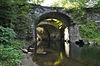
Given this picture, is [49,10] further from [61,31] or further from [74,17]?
[61,31]

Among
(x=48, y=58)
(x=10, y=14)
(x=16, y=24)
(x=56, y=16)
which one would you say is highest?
(x=56, y=16)

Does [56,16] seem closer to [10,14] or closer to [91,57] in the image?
[10,14]

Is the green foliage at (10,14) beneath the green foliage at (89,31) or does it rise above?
above

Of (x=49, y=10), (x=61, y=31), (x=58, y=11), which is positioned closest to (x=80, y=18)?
(x=58, y=11)

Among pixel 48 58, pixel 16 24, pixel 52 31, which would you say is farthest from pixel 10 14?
pixel 52 31

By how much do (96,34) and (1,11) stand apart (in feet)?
41.2

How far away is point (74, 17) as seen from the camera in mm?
16016

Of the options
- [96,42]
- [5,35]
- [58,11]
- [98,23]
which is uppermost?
[58,11]

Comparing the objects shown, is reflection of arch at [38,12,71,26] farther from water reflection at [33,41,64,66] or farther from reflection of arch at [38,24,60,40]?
water reflection at [33,41,64,66]

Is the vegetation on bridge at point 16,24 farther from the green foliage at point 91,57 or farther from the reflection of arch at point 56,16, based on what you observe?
the green foliage at point 91,57

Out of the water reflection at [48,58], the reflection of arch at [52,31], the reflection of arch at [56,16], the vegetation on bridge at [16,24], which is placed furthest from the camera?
the reflection of arch at [52,31]

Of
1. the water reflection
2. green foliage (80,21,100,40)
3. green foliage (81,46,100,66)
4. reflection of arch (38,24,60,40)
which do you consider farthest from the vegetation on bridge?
reflection of arch (38,24,60,40)

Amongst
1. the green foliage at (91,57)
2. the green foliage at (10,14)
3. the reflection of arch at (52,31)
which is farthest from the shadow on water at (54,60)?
the reflection of arch at (52,31)

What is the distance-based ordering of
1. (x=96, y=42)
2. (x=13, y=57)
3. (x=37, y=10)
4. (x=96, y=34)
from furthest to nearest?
(x=96, y=34) → (x=37, y=10) → (x=96, y=42) → (x=13, y=57)
